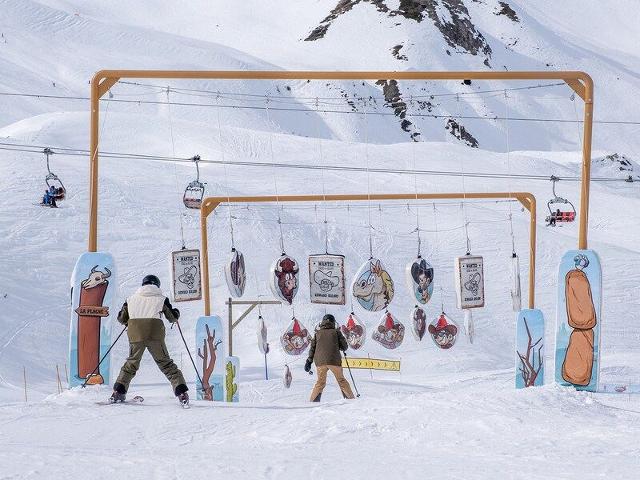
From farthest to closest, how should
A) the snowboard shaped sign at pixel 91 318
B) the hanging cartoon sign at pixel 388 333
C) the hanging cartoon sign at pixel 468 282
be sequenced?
the hanging cartoon sign at pixel 388 333 → the hanging cartoon sign at pixel 468 282 → the snowboard shaped sign at pixel 91 318

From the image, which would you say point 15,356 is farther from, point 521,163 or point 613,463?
point 521,163

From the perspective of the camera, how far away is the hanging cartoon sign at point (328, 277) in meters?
19.8

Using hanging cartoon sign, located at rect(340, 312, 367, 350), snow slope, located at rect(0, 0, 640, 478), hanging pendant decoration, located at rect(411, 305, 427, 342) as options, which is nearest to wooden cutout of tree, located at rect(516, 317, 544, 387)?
snow slope, located at rect(0, 0, 640, 478)

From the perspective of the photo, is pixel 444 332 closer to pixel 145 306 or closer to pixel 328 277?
pixel 328 277

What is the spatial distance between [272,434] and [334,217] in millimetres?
34246

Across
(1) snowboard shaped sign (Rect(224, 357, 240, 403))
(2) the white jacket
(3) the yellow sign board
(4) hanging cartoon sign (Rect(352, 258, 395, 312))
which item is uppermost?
(4) hanging cartoon sign (Rect(352, 258, 395, 312))

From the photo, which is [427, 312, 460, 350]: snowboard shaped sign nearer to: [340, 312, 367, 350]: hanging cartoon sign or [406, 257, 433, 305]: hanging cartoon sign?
[340, 312, 367, 350]: hanging cartoon sign

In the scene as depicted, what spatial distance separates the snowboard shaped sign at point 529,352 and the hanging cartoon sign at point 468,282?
364 cm

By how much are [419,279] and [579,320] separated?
6.58 metres

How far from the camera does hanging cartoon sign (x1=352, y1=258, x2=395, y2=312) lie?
19922 millimetres

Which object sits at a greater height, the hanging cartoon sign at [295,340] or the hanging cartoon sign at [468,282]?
the hanging cartoon sign at [468,282]

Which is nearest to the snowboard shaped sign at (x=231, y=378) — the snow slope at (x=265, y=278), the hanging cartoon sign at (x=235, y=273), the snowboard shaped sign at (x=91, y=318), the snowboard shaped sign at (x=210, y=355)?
the snowboard shaped sign at (x=210, y=355)

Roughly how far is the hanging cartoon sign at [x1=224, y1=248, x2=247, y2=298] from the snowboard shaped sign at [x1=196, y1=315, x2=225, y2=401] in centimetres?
323

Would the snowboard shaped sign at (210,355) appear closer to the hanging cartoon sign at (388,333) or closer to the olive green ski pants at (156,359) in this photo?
the olive green ski pants at (156,359)
